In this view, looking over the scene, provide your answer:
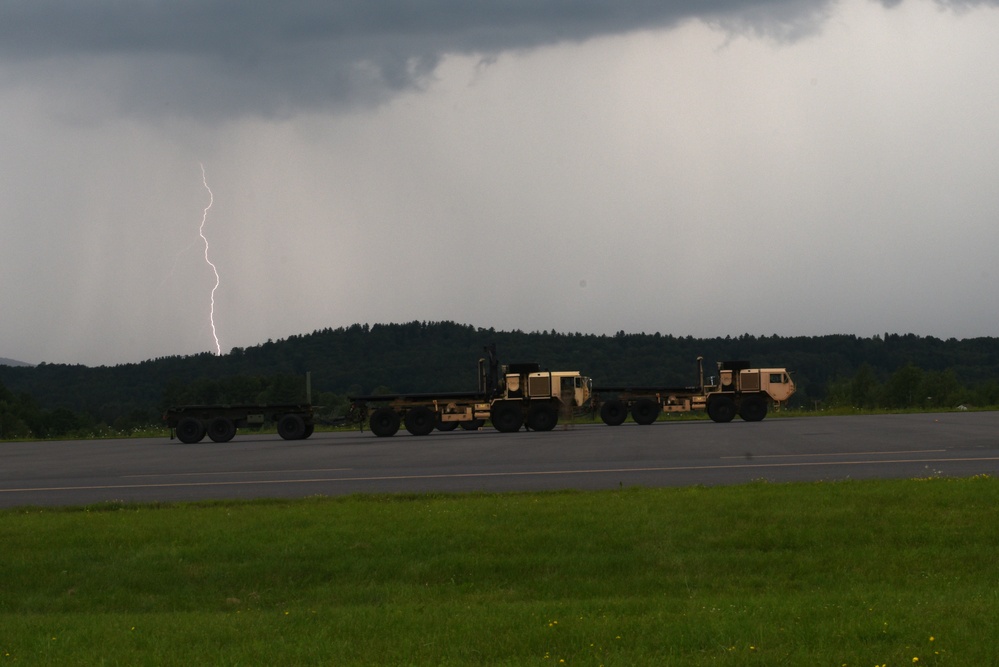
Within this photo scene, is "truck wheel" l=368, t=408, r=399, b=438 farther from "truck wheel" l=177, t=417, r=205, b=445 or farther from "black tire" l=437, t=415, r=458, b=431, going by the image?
"truck wheel" l=177, t=417, r=205, b=445

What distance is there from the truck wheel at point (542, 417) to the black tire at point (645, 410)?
13.4 ft

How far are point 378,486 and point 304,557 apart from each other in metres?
7.68

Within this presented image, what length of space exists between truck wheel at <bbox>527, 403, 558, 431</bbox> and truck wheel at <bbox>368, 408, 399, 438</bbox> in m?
5.85

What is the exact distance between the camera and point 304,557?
13234 mm

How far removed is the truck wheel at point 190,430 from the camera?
4810cm

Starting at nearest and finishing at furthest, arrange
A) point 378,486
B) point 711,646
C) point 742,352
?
1. point 711,646
2. point 378,486
3. point 742,352

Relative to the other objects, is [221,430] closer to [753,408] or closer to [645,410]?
[645,410]

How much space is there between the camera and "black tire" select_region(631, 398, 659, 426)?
4819 centimetres

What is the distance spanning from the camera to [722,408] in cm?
4853

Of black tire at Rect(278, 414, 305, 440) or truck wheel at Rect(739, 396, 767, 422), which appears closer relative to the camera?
black tire at Rect(278, 414, 305, 440)

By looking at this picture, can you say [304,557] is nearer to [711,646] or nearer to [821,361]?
[711,646]

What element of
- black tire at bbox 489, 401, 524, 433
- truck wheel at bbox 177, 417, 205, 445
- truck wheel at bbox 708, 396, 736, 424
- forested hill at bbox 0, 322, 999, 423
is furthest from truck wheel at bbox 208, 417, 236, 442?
forested hill at bbox 0, 322, 999, 423

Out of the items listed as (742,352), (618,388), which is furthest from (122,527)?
(742,352)

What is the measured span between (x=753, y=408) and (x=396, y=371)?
79088 millimetres
